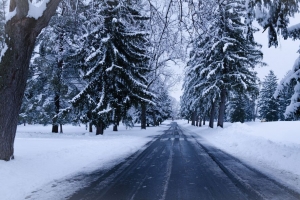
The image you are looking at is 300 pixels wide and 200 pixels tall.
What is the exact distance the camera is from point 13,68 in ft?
21.6

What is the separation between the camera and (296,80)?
26.0 ft

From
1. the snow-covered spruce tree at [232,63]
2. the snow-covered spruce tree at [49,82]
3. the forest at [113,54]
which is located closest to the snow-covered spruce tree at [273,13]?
the forest at [113,54]

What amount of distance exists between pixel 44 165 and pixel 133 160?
10.3ft

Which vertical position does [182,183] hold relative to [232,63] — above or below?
below

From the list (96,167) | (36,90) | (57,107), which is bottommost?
(96,167)

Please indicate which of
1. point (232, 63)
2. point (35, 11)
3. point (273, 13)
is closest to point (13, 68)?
point (35, 11)

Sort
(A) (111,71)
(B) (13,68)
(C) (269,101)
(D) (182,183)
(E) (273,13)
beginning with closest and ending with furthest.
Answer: (D) (182,183) < (B) (13,68) < (E) (273,13) < (A) (111,71) < (C) (269,101)

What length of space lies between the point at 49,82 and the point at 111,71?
7.73 metres

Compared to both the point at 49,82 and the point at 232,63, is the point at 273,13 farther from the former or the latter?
the point at 49,82

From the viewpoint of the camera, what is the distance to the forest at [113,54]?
669cm

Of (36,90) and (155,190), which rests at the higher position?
(36,90)

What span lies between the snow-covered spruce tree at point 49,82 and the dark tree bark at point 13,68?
49.0ft

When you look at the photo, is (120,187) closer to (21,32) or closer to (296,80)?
(21,32)

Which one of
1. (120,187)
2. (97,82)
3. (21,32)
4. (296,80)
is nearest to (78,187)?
(120,187)
